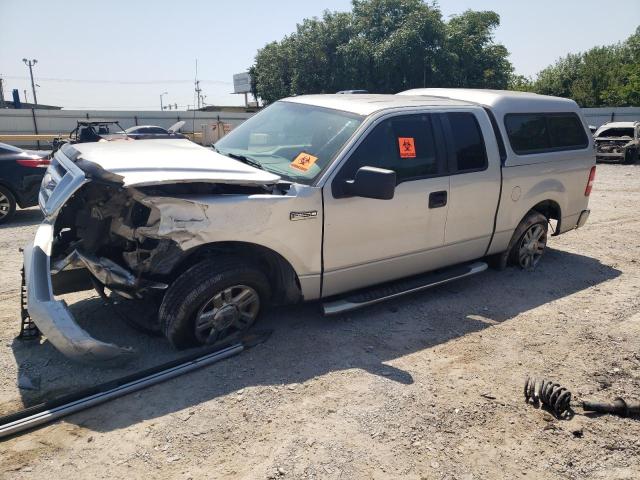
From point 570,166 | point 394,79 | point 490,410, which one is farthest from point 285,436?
point 394,79

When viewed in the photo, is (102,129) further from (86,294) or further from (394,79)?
(394,79)

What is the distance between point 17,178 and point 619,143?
63.5ft

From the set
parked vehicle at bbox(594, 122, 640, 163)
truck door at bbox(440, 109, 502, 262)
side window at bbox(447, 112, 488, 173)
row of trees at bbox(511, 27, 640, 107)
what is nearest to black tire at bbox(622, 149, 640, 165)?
parked vehicle at bbox(594, 122, 640, 163)

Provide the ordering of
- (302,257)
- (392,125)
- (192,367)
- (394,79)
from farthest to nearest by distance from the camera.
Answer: (394,79), (392,125), (302,257), (192,367)

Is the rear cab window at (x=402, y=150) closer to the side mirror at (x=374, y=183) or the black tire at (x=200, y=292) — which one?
the side mirror at (x=374, y=183)

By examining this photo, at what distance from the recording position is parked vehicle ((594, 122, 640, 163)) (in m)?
17.7

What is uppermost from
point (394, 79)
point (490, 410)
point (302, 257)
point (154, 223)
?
point (394, 79)

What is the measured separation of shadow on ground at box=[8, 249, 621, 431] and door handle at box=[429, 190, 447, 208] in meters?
1.03

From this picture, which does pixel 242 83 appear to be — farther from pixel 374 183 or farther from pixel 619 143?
pixel 374 183

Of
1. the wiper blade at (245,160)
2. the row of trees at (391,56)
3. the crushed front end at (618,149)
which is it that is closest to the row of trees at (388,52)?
the row of trees at (391,56)

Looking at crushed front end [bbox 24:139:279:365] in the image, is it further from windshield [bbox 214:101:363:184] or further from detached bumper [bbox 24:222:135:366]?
windshield [bbox 214:101:363:184]

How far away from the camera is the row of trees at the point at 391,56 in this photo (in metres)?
30.5

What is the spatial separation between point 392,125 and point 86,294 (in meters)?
3.27

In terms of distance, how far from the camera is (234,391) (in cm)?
318
